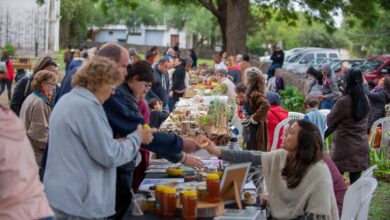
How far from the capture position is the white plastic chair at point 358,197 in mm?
4754

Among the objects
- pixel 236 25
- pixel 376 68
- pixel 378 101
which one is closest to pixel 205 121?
pixel 378 101

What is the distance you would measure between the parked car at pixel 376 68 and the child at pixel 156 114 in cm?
1316

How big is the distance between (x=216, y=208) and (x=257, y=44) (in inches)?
2745

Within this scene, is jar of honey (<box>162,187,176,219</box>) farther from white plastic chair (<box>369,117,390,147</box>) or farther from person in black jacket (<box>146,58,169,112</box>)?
white plastic chair (<box>369,117,390,147</box>)

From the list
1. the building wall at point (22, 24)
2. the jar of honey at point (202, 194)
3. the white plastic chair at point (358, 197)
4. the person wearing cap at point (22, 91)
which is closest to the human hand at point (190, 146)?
the jar of honey at point (202, 194)

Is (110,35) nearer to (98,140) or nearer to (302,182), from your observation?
(302,182)

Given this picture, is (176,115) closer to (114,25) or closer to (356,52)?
(356,52)

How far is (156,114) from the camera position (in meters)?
8.41

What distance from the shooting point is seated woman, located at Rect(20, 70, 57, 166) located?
613cm

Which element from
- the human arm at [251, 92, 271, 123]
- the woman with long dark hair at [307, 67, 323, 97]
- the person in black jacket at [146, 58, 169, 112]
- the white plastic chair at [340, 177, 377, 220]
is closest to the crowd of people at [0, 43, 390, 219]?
the white plastic chair at [340, 177, 377, 220]

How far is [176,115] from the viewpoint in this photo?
28.2ft

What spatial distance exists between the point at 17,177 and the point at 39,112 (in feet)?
10.8

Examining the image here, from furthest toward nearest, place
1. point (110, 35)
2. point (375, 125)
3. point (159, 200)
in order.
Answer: point (110, 35), point (375, 125), point (159, 200)

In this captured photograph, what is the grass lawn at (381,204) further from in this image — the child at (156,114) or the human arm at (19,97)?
the human arm at (19,97)
